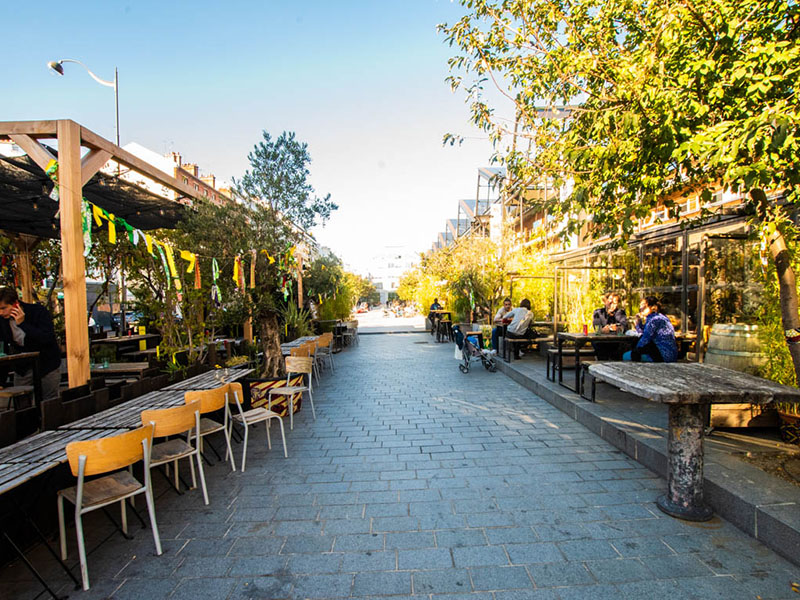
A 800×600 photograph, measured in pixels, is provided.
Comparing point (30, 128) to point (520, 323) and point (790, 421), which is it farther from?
point (520, 323)

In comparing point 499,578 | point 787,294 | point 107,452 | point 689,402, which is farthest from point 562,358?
point 107,452

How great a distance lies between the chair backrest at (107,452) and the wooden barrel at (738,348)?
513cm

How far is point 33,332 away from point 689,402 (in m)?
5.73

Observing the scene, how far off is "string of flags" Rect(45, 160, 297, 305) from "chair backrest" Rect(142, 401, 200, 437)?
7.10 ft

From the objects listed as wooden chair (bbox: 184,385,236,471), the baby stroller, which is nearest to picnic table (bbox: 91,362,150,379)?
wooden chair (bbox: 184,385,236,471)

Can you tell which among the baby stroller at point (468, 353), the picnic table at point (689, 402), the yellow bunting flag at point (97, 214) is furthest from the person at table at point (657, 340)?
the yellow bunting flag at point (97, 214)

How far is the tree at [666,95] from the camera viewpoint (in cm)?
249

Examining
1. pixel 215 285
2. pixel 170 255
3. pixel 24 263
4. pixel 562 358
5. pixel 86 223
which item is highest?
pixel 24 263

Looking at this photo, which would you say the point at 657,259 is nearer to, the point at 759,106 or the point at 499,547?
the point at 759,106

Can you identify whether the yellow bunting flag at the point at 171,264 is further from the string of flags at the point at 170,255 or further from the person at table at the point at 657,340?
the person at table at the point at 657,340

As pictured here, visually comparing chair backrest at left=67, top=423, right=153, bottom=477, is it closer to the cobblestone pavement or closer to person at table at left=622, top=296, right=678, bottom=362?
Answer: the cobblestone pavement

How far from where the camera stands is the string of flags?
13.4 ft

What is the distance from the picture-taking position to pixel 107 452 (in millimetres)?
2309

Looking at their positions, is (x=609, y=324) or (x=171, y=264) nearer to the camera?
(x=171, y=264)
